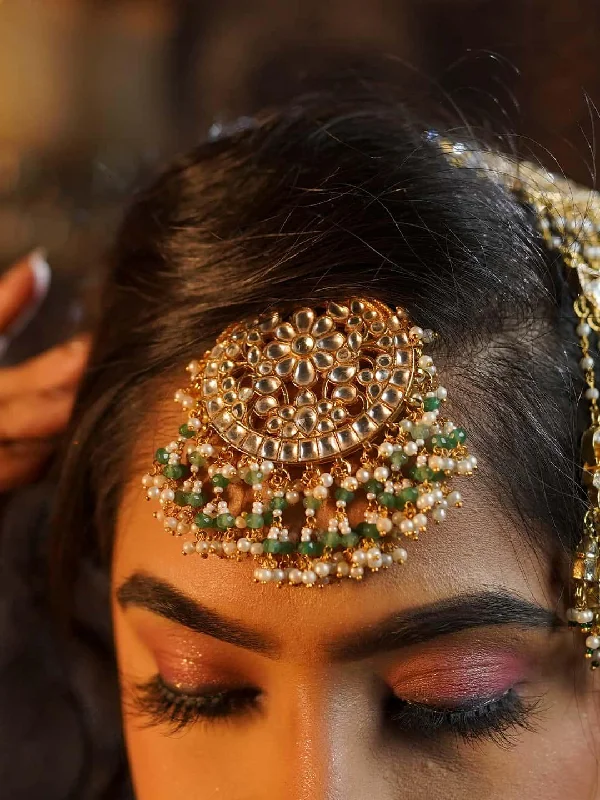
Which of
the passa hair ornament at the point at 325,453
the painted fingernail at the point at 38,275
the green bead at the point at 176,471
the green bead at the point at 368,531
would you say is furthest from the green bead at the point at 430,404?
the painted fingernail at the point at 38,275

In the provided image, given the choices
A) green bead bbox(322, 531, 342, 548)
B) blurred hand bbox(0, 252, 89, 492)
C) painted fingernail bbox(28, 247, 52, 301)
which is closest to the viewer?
green bead bbox(322, 531, 342, 548)

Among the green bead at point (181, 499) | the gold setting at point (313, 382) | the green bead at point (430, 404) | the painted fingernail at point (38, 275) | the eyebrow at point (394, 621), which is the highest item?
the painted fingernail at point (38, 275)

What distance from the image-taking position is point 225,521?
Answer: 565 millimetres

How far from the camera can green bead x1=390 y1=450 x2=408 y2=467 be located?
548 mm

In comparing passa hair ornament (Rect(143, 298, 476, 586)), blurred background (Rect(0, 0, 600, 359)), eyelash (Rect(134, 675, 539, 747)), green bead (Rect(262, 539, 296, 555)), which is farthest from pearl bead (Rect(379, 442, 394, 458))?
blurred background (Rect(0, 0, 600, 359))

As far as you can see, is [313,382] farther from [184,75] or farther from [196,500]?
[184,75]

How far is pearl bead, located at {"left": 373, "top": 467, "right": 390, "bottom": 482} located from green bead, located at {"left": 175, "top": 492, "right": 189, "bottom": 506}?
6.5 inches

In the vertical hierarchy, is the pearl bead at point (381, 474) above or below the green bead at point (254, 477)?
below

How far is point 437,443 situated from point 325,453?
A: 0.09m

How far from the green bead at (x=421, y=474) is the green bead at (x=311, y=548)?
94 millimetres

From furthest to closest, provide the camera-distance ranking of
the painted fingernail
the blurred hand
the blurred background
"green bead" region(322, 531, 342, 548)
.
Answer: the blurred background, the painted fingernail, the blurred hand, "green bead" region(322, 531, 342, 548)

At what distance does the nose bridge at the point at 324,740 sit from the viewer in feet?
1.82

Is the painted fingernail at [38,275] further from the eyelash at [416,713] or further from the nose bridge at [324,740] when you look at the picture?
the nose bridge at [324,740]

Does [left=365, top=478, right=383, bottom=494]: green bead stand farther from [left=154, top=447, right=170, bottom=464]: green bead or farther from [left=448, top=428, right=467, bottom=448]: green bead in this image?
[left=154, top=447, right=170, bottom=464]: green bead
